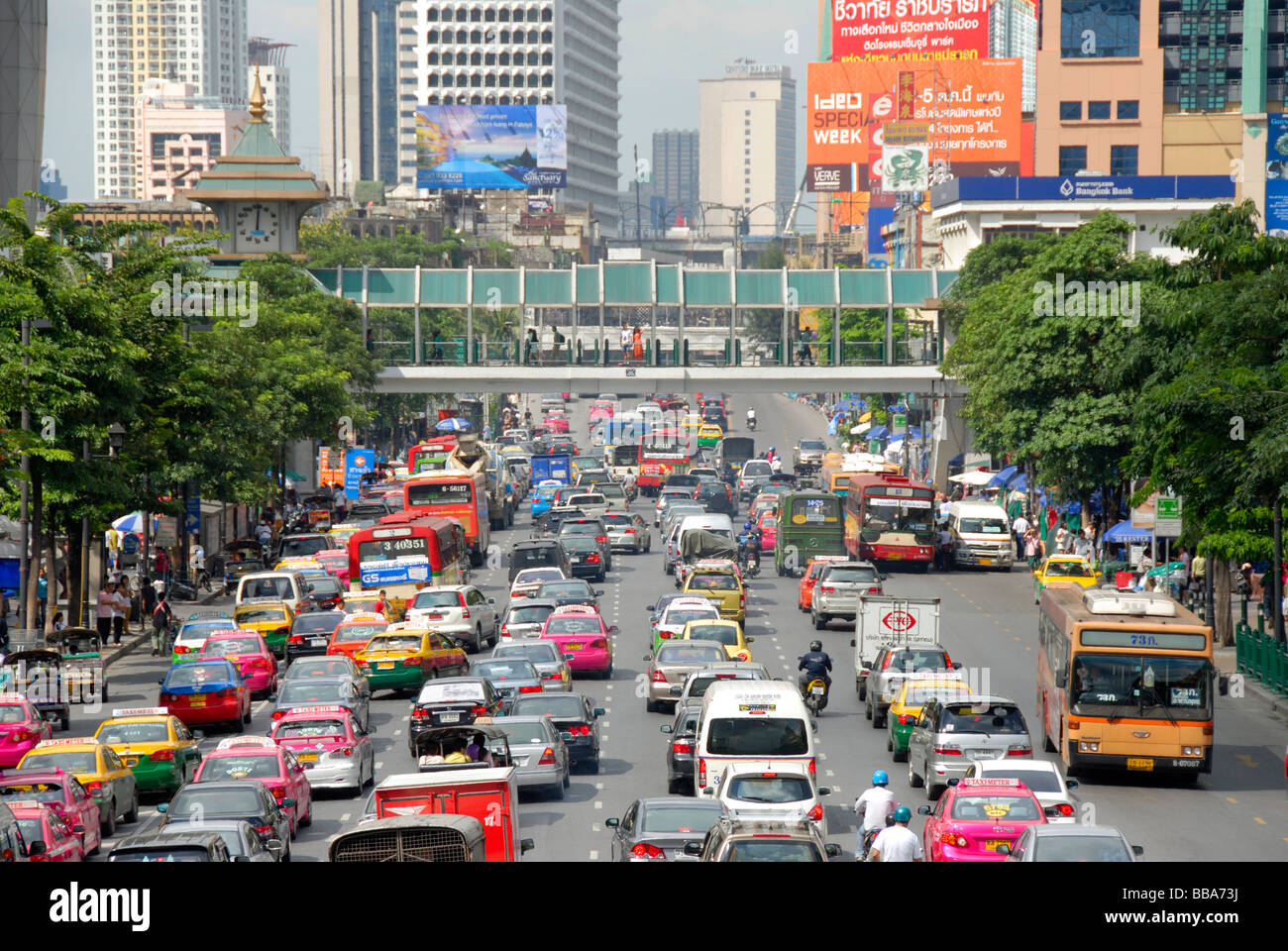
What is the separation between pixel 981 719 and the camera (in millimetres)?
25547

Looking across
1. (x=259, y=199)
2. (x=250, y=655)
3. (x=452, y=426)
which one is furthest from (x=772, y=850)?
(x=452, y=426)

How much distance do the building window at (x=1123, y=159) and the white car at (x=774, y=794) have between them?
104216 mm

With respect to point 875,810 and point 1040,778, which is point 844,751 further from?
point 875,810

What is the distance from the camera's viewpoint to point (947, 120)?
131 m

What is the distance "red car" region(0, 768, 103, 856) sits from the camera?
21.5 m

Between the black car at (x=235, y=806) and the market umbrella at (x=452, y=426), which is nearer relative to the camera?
the black car at (x=235, y=806)

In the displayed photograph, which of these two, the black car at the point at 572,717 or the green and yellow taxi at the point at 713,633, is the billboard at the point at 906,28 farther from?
the black car at the point at 572,717

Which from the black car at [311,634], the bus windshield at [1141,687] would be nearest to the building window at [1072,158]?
the black car at [311,634]

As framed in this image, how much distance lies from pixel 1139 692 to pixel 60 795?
1476 centimetres

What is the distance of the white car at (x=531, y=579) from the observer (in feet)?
149

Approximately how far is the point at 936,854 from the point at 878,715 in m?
12.7

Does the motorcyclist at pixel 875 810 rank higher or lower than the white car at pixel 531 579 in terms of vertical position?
lower

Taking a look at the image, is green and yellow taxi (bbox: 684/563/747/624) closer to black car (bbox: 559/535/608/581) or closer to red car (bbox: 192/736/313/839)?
black car (bbox: 559/535/608/581)

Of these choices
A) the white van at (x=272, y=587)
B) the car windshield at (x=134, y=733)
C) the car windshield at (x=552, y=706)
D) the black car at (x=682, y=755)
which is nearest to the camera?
the black car at (x=682, y=755)
